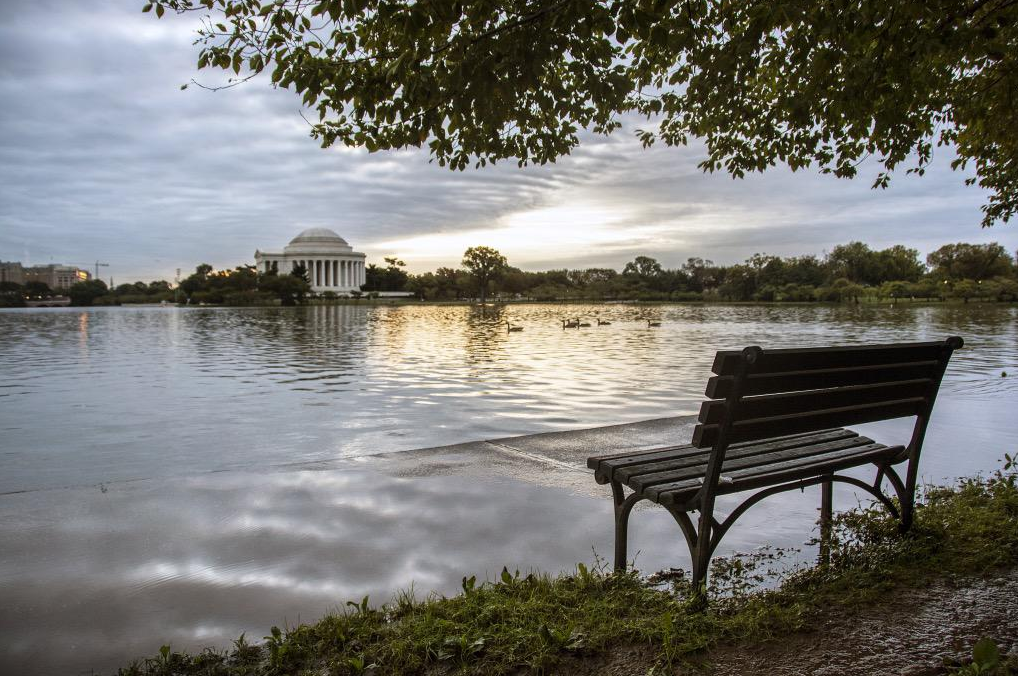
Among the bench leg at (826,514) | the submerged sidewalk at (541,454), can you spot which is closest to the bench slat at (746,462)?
the bench leg at (826,514)

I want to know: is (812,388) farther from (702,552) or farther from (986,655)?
(986,655)

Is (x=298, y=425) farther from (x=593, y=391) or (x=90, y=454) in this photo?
(x=593, y=391)

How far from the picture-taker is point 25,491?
5.89m

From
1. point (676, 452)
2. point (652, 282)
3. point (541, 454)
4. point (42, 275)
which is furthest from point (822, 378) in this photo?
point (42, 275)

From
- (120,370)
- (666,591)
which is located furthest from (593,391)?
(120,370)

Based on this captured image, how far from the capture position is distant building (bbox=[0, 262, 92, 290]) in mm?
120062

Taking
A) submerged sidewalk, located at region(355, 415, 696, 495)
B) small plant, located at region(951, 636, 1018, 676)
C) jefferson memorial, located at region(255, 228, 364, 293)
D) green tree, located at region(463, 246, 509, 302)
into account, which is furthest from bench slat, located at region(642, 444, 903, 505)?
jefferson memorial, located at region(255, 228, 364, 293)

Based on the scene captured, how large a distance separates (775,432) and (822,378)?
37 centimetres

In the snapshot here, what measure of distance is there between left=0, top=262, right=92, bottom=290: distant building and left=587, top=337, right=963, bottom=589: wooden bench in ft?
427

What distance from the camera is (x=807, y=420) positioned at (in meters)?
3.52

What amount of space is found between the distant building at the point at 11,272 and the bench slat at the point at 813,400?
465ft

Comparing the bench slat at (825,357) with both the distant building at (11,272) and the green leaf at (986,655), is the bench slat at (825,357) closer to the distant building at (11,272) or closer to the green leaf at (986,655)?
the green leaf at (986,655)

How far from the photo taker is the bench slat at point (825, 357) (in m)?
3.06

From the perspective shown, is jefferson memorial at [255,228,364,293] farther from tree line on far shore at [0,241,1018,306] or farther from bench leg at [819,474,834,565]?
bench leg at [819,474,834,565]
